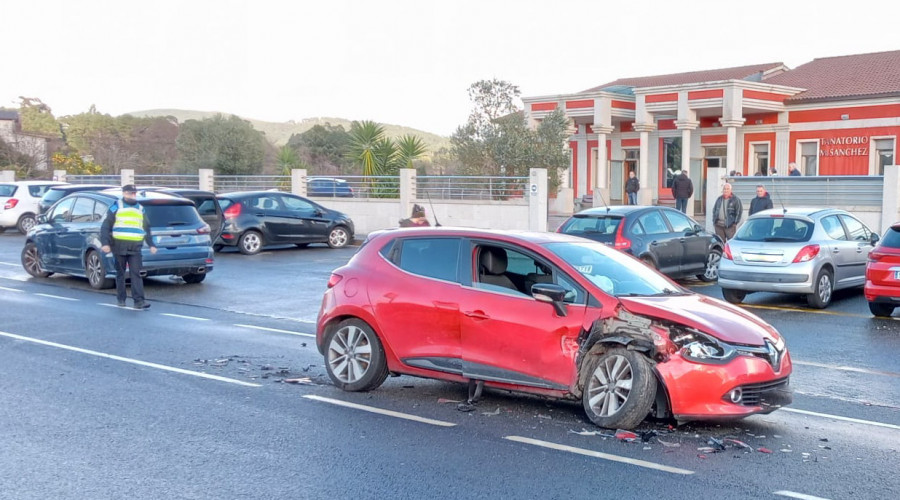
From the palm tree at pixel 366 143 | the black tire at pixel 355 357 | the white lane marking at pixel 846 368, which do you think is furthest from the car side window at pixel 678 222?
the palm tree at pixel 366 143

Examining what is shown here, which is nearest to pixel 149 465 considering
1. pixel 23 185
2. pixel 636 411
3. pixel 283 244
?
pixel 636 411

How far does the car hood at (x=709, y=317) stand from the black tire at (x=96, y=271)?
11404 mm

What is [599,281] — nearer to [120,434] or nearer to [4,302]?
[120,434]

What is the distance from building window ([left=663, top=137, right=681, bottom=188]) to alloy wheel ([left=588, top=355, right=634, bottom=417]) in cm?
3340

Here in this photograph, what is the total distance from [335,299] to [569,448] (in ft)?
9.39

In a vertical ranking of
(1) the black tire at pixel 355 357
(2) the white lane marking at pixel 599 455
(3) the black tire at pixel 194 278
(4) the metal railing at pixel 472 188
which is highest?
(4) the metal railing at pixel 472 188

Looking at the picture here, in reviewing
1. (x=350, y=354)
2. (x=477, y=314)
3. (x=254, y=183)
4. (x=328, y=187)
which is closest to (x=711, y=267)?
(x=350, y=354)

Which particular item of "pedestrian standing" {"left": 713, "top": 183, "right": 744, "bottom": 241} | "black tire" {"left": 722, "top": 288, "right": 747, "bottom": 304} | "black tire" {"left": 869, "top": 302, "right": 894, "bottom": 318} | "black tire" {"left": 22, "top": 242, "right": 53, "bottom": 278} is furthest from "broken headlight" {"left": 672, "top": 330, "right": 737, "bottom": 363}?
"black tire" {"left": 22, "top": 242, "right": 53, "bottom": 278}

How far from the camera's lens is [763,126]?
36.2 m

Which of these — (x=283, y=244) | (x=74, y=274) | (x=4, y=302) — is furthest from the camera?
(x=283, y=244)

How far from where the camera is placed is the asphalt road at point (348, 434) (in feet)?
19.1

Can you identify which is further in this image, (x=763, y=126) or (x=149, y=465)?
(x=763, y=126)

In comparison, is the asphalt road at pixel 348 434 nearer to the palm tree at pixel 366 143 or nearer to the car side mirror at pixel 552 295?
the car side mirror at pixel 552 295

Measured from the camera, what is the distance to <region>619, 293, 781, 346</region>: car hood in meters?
7.01
